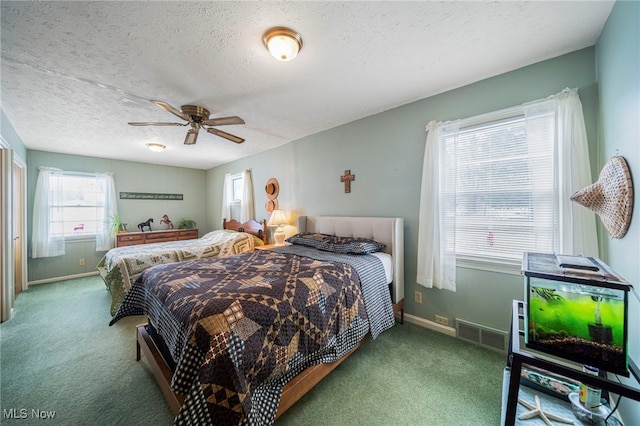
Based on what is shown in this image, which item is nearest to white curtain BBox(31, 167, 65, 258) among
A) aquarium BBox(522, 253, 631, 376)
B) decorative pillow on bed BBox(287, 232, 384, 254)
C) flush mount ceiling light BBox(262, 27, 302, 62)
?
decorative pillow on bed BBox(287, 232, 384, 254)

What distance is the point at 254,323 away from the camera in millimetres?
1215

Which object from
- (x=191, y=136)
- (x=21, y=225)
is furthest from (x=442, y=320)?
(x=21, y=225)

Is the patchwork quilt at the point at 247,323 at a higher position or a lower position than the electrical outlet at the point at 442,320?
higher

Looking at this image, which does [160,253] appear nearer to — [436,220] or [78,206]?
[78,206]

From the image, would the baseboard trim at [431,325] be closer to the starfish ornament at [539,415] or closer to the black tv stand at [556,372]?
the starfish ornament at [539,415]

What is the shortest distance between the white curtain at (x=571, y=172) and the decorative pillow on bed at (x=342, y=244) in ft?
4.74

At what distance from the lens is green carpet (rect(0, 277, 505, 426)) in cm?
142

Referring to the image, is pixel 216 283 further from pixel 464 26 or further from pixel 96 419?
pixel 464 26

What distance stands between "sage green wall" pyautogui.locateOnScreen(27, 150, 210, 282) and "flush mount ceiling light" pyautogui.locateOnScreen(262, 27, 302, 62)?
5.17 metres

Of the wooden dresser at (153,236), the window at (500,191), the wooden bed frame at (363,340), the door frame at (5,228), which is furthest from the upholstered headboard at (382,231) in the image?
the wooden dresser at (153,236)

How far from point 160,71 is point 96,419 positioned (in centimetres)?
251

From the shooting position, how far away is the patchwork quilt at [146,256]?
2.87m

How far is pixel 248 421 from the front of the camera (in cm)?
101

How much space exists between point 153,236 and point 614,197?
6.39 m
